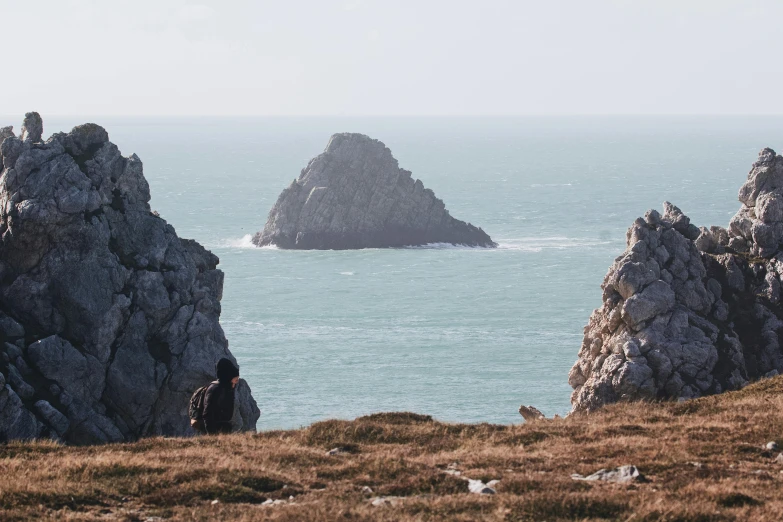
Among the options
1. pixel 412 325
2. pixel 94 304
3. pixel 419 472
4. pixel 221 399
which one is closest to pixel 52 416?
pixel 94 304

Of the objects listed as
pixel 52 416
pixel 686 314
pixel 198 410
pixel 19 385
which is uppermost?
pixel 198 410

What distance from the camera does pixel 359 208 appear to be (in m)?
194

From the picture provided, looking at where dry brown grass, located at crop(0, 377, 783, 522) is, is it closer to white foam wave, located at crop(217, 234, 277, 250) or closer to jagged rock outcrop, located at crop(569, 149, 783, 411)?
jagged rock outcrop, located at crop(569, 149, 783, 411)

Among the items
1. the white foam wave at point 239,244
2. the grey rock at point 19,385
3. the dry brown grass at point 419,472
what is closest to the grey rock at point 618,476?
the dry brown grass at point 419,472

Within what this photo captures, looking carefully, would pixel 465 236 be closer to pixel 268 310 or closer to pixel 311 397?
pixel 268 310

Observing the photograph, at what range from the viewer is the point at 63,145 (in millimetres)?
64312

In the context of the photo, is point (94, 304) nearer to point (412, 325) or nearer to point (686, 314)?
point (686, 314)

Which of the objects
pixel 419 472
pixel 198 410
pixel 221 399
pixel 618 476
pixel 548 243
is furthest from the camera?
pixel 548 243

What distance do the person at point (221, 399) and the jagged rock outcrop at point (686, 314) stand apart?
37359mm

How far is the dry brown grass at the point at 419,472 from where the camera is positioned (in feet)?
56.4

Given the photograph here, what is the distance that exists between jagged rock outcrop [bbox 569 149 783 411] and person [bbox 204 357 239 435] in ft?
123

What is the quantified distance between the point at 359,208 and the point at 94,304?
447 feet

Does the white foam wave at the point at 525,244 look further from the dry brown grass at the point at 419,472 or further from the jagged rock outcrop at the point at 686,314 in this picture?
the dry brown grass at the point at 419,472

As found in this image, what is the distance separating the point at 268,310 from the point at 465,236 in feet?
216
